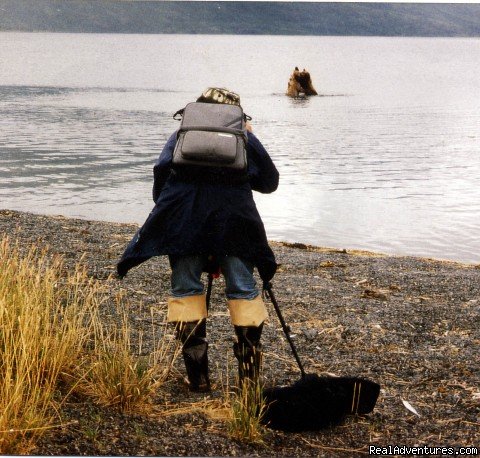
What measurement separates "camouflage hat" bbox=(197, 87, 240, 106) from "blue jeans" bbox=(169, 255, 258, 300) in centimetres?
90

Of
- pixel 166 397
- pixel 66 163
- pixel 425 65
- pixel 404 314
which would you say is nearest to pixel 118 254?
pixel 404 314

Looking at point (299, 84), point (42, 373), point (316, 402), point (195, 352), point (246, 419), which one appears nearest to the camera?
point (246, 419)

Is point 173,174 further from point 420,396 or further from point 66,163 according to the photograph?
point 66,163

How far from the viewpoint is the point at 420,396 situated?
4.80 m

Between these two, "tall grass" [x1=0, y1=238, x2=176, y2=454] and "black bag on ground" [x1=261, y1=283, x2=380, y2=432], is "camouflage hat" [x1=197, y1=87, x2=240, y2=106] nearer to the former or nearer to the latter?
"black bag on ground" [x1=261, y1=283, x2=380, y2=432]

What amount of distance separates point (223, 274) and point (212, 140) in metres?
0.78

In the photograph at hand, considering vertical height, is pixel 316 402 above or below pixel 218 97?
below

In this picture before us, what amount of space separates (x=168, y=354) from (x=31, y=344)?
1519 millimetres

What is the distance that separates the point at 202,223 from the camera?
408cm

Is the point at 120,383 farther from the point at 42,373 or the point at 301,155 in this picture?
the point at 301,155

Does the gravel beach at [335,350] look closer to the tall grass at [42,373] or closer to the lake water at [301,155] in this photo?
the tall grass at [42,373]

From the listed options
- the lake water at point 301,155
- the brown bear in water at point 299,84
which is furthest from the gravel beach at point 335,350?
the brown bear in water at point 299,84

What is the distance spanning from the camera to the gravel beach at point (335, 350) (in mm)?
3965

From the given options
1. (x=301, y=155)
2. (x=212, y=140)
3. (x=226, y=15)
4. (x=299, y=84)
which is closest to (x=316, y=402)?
(x=212, y=140)
